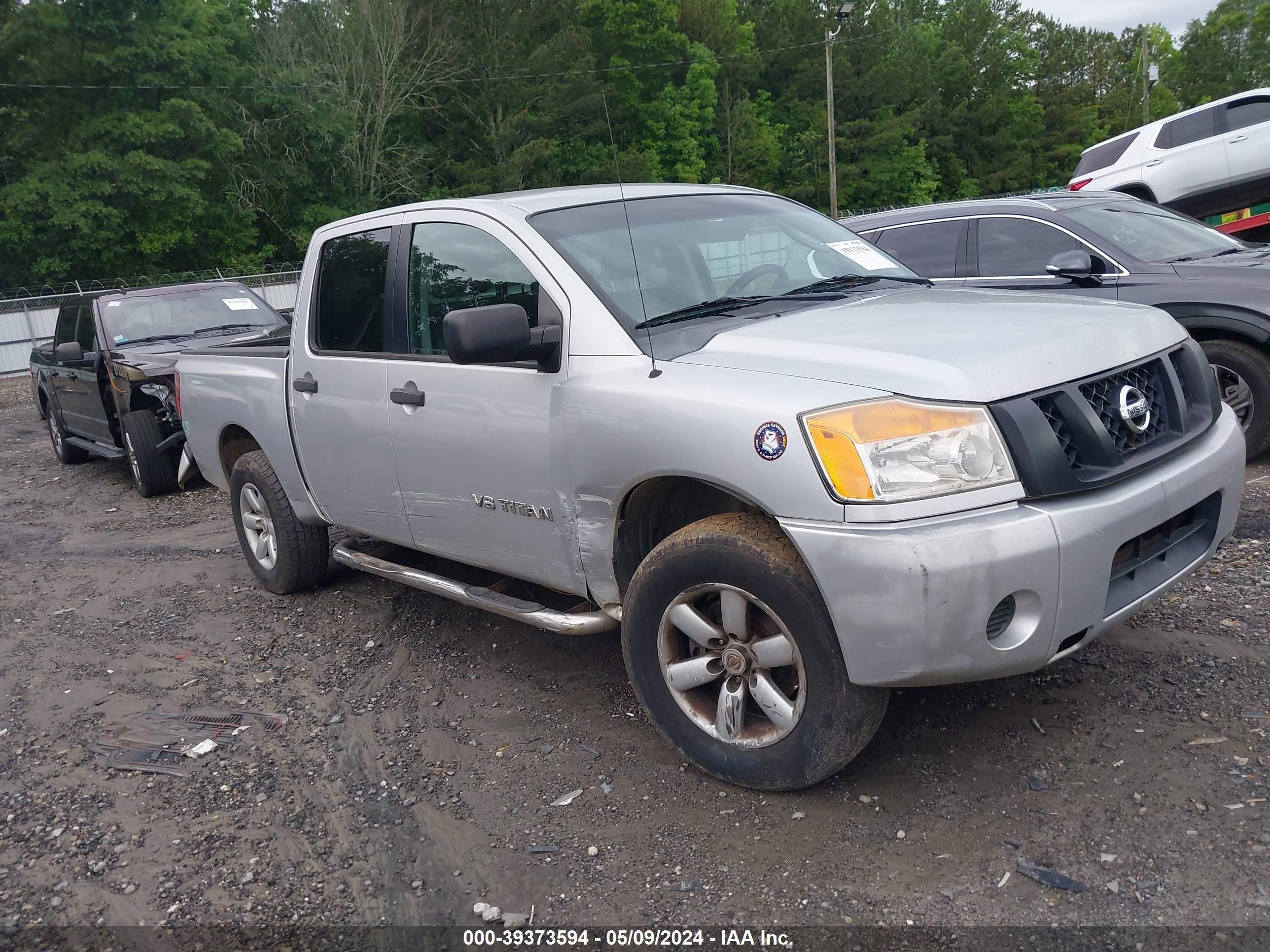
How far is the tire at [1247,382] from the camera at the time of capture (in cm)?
602

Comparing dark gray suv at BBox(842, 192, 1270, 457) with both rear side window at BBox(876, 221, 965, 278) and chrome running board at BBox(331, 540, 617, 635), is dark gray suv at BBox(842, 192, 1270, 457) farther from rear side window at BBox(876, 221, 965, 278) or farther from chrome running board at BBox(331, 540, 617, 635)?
chrome running board at BBox(331, 540, 617, 635)

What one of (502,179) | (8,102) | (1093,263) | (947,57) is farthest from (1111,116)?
(1093,263)

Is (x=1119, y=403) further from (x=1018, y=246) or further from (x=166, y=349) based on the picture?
(x=166, y=349)

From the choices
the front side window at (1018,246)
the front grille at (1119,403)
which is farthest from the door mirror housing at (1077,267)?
the front grille at (1119,403)

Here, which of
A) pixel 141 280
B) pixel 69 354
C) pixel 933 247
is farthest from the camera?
pixel 141 280

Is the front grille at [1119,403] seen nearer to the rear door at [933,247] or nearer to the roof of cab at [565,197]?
the roof of cab at [565,197]

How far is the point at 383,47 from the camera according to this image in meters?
42.5

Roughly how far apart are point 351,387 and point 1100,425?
3036mm

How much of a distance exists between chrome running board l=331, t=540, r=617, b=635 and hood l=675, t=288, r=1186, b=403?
1014mm

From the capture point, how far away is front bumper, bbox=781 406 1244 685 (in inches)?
103

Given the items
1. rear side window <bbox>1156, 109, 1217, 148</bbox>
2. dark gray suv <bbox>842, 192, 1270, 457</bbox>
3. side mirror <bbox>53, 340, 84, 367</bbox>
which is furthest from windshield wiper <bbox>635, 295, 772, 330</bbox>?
rear side window <bbox>1156, 109, 1217, 148</bbox>

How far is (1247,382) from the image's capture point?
239 inches

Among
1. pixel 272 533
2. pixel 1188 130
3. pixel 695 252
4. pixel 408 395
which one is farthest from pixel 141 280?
pixel 695 252

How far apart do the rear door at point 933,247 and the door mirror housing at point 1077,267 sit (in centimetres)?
73
